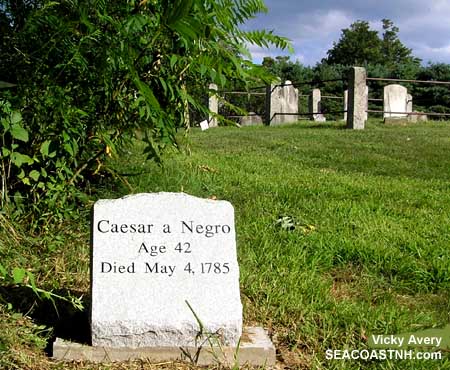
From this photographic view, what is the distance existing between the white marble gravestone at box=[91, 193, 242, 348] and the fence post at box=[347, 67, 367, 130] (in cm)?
1132

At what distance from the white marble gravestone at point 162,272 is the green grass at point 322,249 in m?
0.38

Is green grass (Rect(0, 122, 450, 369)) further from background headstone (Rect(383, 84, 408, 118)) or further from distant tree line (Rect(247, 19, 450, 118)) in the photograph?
distant tree line (Rect(247, 19, 450, 118))

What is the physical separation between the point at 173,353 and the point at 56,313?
25.0 inches

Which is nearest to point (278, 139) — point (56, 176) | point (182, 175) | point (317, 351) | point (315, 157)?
point (315, 157)

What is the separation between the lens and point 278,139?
1036 centimetres

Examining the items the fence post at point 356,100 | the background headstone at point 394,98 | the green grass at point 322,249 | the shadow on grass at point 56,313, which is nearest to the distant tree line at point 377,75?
the background headstone at point 394,98

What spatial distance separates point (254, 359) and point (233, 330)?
0.14 metres

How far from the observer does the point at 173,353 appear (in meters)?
2.25

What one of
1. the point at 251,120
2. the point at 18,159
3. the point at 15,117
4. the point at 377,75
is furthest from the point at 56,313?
the point at 377,75

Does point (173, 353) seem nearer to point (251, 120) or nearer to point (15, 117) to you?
point (15, 117)

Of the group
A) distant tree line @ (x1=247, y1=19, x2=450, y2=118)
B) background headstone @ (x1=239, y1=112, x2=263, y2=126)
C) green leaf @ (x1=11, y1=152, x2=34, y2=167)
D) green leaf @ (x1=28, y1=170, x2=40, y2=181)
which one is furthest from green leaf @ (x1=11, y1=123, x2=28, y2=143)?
distant tree line @ (x1=247, y1=19, x2=450, y2=118)

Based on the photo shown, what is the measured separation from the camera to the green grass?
257 centimetres

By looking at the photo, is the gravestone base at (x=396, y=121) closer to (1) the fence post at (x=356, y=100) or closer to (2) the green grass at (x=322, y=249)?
(1) the fence post at (x=356, y=100)

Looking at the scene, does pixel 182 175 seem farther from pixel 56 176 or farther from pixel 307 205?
pixel 56 176
